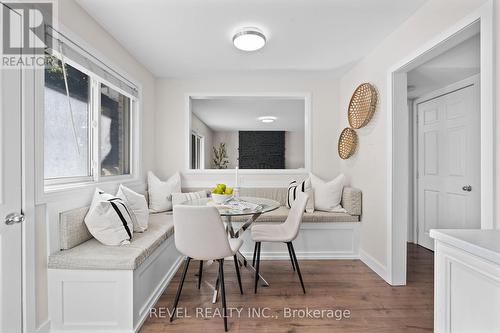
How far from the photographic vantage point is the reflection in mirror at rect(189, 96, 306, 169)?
5.69 m

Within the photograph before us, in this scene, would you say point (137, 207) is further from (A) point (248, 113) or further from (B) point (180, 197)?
(A) point (248, 113)

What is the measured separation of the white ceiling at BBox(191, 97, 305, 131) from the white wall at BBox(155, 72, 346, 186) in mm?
335

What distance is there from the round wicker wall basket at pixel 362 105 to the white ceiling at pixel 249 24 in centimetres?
41

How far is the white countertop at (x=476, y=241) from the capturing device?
856 millimetres

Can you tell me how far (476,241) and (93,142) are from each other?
109 inches

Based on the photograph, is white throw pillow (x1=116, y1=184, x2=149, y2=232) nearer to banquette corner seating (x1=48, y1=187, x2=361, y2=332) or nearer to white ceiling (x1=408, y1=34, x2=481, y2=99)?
banquette corner seating (x1=48, y1=187, x2=361, y2=332)

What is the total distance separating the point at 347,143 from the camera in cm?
339

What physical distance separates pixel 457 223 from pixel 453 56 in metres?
1.91

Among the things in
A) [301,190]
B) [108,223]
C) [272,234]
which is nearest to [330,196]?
[301,190]

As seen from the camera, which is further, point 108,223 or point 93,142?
point 93,142

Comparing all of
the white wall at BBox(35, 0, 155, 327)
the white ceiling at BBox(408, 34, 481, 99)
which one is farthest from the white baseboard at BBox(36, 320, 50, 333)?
the white ceiling at BBox(408, 34, 481, 99)

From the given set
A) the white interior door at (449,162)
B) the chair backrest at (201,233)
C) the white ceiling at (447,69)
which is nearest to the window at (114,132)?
the chair backrest at (201,233)

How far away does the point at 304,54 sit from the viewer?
2951mm

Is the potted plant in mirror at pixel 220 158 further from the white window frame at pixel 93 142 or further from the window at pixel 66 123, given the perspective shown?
the window at pixel 66 123
